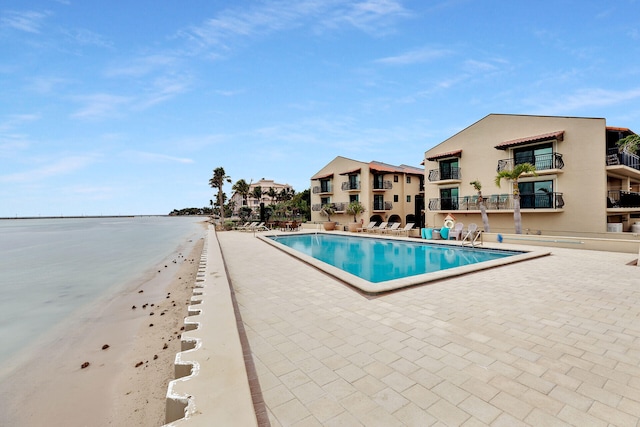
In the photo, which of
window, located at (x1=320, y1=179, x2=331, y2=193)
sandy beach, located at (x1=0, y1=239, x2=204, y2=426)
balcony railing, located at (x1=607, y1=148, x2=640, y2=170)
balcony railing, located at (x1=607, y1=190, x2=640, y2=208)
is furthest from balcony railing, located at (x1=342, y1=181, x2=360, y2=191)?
sandy beach, located at (x1=0, y1=239, x2=204, y2=426)

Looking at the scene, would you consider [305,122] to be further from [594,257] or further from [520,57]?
[594,257]

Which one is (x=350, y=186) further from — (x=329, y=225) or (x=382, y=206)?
(x=329, y=225)

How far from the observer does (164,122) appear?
74.6 ft

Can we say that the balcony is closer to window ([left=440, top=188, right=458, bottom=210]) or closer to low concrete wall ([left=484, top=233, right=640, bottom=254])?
window ([left=440, top=188, right=458, bottom=210])

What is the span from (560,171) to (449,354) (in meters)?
18.5

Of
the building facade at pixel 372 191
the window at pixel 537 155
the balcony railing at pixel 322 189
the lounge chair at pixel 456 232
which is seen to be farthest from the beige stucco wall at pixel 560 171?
the balcony railing at pixel 322 189

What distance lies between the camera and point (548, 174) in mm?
17281

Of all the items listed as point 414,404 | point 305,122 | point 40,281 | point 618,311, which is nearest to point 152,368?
point 414,404

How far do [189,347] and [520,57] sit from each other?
18.5 m

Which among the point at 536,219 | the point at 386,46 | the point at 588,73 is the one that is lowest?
the point at 536,219

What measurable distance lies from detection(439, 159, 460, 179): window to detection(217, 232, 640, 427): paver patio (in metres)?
15.7

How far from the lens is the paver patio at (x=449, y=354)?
8.39ft

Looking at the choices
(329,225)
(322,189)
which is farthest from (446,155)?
(322,189)

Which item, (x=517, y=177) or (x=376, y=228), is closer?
(x=517, y=177)
